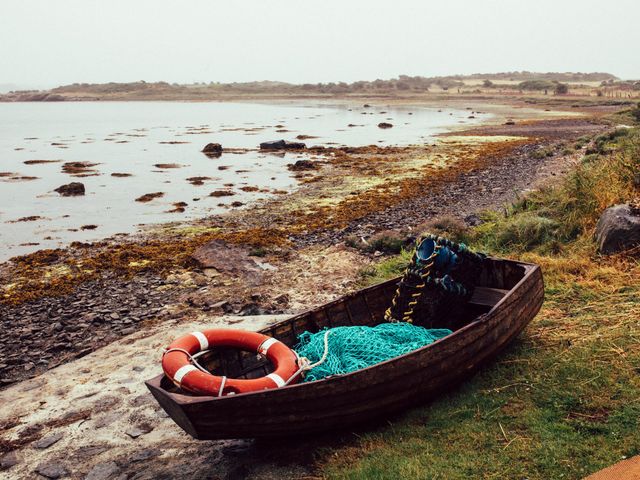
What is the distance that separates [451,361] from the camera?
235 inches

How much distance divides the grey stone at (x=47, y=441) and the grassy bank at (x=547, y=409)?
3507mm

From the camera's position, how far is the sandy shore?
6.26 m

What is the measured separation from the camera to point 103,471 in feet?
19.6

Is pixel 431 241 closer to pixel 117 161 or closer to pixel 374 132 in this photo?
pixel 117 161

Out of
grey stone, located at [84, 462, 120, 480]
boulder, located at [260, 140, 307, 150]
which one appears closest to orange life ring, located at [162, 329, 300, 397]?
grey stone, located at [84, 462, 120, 480]

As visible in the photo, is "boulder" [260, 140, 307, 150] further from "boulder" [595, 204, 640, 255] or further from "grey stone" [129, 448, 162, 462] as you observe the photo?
"grey stone" [129, 448, 162, 462]

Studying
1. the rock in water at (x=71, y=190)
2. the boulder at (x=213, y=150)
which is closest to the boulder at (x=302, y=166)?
the boulder at (x=213, y=150)

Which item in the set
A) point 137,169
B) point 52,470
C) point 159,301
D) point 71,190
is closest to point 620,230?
point 159,301

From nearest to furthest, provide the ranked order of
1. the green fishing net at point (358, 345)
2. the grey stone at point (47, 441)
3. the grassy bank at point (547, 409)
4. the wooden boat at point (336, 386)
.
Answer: the grassy bank at point (547, 409), the wooden boat at point (336, 386), the green fishing net at point (358, 345), the grey stone at point (47, 441)

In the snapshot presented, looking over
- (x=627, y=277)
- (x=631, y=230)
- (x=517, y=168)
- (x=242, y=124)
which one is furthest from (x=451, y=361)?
(x=242, y=124)

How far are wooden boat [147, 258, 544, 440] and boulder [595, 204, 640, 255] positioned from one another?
300 centimetres

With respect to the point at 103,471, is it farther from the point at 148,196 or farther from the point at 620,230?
the point at 148,196

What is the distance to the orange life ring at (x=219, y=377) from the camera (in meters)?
5.32

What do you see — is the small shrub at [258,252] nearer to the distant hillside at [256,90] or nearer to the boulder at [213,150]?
the boulder at [213,150]
